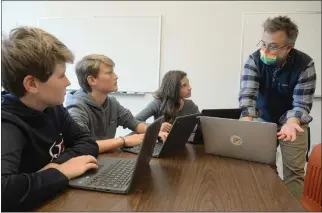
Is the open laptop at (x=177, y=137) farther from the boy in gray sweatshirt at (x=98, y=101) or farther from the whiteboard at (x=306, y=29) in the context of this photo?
the whiteboard at (x=306, y=29)

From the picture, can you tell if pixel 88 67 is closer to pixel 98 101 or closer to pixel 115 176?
pixel 98 101

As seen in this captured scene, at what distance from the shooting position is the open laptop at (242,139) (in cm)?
103

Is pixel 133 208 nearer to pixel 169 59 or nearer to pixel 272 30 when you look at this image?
pixel 272 30

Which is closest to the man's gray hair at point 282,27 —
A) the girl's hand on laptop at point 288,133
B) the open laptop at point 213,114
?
the open laptop at point 213,114

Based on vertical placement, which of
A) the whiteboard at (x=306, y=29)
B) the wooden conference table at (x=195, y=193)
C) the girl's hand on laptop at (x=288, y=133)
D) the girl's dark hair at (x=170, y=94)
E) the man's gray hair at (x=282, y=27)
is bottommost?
the wooden conference table at (x=195, y=193)

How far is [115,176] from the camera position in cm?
79

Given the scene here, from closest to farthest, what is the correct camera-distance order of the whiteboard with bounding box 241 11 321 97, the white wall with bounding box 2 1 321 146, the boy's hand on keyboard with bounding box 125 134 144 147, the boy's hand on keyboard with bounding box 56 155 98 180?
1. the boy's hand on keyboard with bounding box 56 155 98 180
2. the boy's hand on keyboard with bounding box 125 134 144 147
3. the whiteboard with bounding box 241 11 321 97
4. the white wall with bounding box 2 1 321 146

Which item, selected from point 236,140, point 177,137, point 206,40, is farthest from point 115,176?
point 206,40

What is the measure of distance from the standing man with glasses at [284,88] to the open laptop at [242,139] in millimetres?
411

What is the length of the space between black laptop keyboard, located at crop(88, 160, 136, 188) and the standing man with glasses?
0.86 metres

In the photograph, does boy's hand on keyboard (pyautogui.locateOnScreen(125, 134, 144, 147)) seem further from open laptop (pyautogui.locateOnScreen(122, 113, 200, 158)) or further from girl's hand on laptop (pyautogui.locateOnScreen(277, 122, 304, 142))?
girl's hand on laptop (pyautogui.locateOnScreen(277, 122, 304, 142))

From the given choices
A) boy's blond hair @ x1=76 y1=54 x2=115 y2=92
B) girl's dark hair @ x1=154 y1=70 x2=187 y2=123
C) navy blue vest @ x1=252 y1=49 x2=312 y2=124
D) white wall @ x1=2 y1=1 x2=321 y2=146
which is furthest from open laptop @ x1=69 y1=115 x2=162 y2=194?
white wall @ x1=2 y1=1 x2=321 y2=146

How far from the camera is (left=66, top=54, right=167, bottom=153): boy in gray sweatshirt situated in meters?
1.44

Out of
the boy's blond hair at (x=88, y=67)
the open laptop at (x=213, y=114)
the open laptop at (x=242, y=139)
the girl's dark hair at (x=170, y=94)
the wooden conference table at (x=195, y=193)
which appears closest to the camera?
the wooden conference table at (x=195, y=193)
